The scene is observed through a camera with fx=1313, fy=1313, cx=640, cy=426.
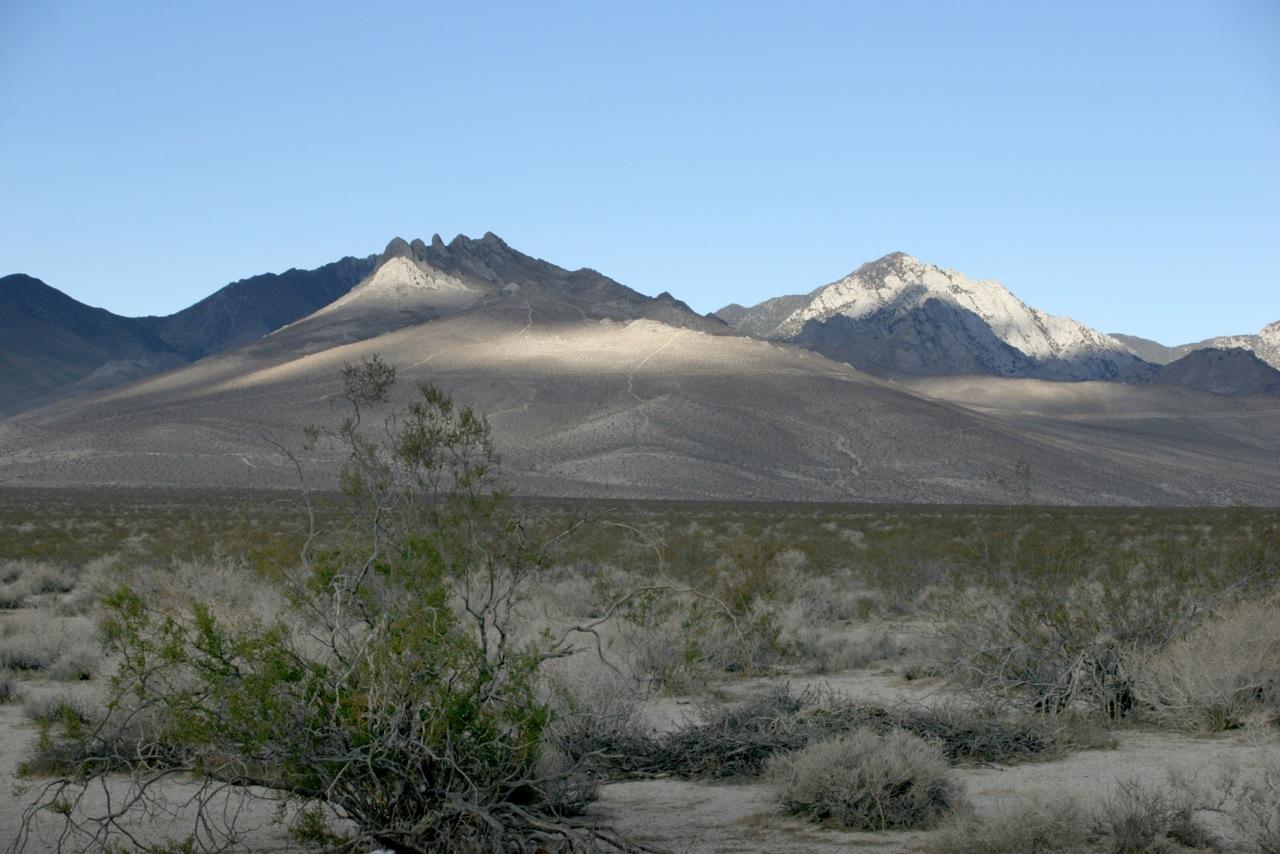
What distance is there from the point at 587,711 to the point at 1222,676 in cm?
586

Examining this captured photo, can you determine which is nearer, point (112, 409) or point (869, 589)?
point (869, 589)

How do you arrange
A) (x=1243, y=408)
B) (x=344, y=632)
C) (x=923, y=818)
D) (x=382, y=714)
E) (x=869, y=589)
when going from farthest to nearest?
(x=1243, y=408) < (x=869, y=589) < (x=923, y=818) < (x=344, y=632) < (x=382, y=714)

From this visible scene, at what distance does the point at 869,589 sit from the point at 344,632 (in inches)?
698

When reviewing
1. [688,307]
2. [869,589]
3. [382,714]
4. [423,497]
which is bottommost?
[869,589]

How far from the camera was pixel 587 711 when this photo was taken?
35.7 ft

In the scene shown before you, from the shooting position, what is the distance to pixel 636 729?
36.8 feet

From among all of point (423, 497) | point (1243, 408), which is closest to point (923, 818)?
point (423, 497)

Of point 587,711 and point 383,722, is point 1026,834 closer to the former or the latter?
point 383,722

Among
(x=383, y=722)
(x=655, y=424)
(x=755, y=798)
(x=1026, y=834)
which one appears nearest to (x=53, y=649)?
(x=755, y=798)

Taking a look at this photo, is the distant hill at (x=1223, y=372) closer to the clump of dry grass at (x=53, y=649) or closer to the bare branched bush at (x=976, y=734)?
the clump of dry grass at (x=53, y=649)

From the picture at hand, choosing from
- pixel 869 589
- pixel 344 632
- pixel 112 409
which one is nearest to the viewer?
pixel 344 632

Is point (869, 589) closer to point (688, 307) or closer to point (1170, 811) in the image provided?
point (1170, 811)

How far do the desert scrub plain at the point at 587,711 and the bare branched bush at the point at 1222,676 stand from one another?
0.03 meters

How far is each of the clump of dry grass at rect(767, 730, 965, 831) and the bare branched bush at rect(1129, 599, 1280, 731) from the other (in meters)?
3.70
